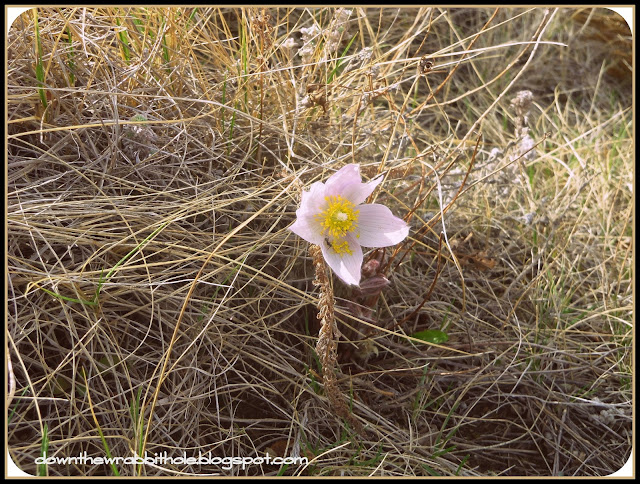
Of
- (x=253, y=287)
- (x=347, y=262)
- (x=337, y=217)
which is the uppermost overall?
(x=337, y=217)

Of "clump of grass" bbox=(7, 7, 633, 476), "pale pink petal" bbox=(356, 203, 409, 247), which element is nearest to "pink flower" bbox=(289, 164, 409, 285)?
"pale pink petal" bbox=(356, 203, 409, 247)

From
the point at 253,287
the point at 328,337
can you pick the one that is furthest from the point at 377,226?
the point at 253,287

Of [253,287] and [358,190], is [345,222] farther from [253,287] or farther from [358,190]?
[253,287]

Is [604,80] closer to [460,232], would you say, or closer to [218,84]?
[460,232]

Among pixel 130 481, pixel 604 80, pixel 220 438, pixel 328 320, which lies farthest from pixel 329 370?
pixel 604 80

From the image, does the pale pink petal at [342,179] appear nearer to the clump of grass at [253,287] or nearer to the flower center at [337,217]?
the flower center at [337,217]

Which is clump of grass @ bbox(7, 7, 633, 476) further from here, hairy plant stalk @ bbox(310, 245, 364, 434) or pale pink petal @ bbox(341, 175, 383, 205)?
pale pink petal @ bbox(341, 175, 383, 205)
